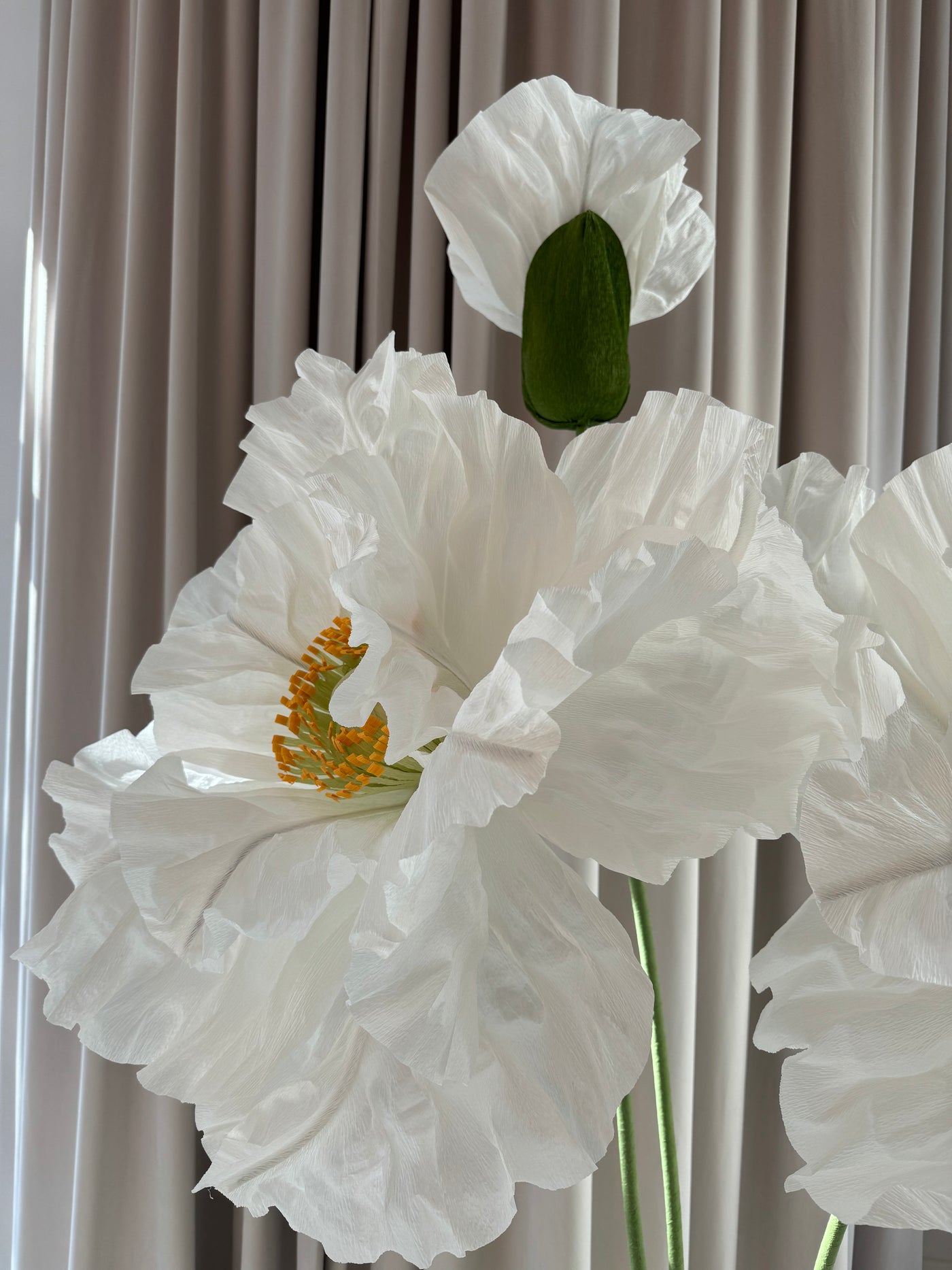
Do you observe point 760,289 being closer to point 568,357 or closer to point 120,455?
point 120,455

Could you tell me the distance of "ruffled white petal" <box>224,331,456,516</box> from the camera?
28 centimetres

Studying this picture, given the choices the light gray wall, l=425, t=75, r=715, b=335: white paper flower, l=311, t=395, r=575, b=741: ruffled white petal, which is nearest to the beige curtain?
the light gray wall

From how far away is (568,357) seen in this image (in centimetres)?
35

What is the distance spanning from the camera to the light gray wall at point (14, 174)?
155 centimetres

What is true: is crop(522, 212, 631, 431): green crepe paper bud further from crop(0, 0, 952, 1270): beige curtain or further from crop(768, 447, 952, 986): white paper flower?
crop(0, 0, 952, 1270): beige curtain

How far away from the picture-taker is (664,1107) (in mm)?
297

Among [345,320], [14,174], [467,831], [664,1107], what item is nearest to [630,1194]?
[664,1107]

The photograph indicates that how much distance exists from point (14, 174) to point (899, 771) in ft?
5.71

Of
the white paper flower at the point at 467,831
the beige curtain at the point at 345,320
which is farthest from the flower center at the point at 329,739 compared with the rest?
the beige curtain at the point at 345,320

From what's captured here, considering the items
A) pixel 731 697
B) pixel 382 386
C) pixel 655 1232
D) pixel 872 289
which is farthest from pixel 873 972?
pixel 872 289

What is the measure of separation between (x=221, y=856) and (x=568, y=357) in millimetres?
200

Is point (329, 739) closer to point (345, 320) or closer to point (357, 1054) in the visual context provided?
point (357, 1054)

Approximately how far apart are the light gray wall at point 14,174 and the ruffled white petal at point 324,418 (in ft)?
4.61

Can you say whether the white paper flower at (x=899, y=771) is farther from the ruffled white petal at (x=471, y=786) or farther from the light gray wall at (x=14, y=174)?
the light gray wall at (x=14, y=174)
